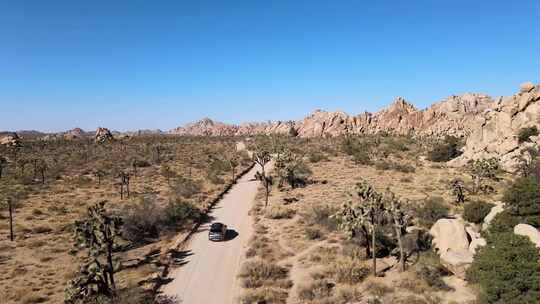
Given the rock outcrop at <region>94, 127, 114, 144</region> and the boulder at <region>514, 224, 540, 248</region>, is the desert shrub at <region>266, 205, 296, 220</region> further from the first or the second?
the rock outcrop at <region>94, 127, 114, 144</region>

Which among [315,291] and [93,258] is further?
[315,291]

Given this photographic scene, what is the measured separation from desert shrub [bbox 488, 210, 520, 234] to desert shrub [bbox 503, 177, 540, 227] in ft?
2.29

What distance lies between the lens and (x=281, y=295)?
1620cm

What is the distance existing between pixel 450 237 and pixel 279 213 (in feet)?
46.5

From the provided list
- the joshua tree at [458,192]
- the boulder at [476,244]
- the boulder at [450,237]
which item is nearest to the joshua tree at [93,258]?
the boulder at [450,237]

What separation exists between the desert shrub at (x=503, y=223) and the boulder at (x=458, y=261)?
124 inches

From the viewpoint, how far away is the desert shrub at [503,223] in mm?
19478

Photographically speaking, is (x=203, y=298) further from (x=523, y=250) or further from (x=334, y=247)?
(x=523, y=250)

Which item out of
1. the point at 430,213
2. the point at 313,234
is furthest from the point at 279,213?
the point at 430,213

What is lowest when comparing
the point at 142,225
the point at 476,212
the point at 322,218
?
the point at 142,225

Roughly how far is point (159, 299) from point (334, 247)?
11414 mm

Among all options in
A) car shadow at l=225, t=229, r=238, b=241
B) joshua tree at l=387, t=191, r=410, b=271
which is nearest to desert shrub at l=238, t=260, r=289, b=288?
car shadow at l=225, t=229, r=238, b=241

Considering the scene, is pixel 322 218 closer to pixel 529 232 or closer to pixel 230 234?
pixel 230 234

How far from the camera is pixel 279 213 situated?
96.7 feet
